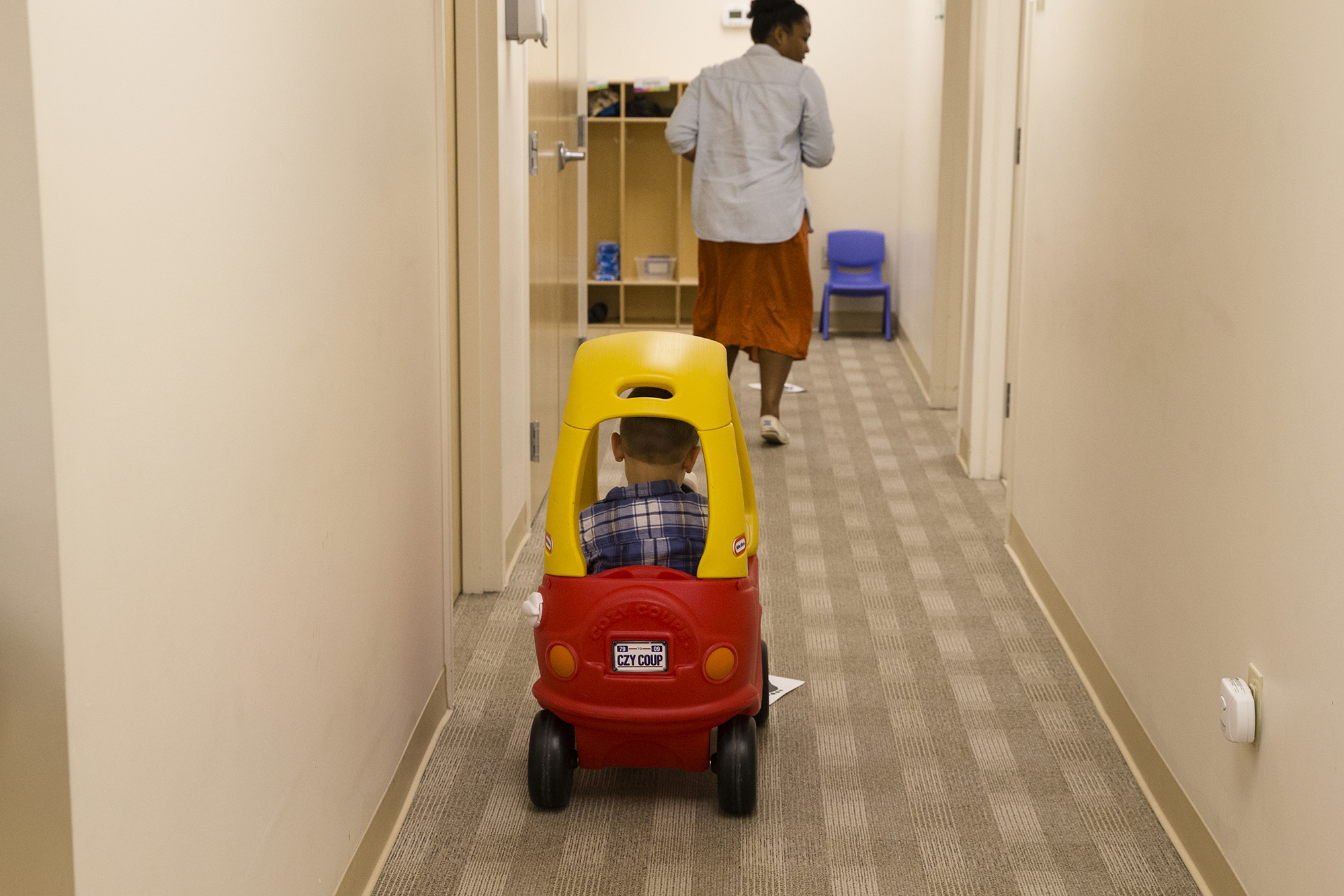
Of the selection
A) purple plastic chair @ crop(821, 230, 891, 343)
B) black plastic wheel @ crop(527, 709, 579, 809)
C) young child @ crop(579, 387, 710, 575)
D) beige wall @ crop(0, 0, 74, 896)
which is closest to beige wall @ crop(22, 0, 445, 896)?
beige wall @ crop(0, 0, 74, 896)

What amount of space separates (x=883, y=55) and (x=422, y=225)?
577 centimetres

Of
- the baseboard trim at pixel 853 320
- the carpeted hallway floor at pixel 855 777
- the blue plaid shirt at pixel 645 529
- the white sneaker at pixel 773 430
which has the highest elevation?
the blue plaid shirt at pixel 645 529

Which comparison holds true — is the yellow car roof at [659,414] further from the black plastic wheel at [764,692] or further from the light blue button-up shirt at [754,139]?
the light blue button-up shirt at [754,139]

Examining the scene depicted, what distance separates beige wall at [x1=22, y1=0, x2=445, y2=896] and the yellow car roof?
280 millimetres

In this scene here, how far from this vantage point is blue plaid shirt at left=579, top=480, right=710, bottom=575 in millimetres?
A: 2082

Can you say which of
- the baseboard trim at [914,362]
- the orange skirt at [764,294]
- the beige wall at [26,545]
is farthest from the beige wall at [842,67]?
the beige wall at [26,545]

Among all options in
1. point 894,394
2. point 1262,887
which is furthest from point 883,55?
point 1262,887

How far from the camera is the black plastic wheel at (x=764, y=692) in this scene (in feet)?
7.85

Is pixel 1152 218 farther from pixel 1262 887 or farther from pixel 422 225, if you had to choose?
pixel 422 225

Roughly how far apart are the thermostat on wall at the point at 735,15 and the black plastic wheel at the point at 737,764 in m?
6.02

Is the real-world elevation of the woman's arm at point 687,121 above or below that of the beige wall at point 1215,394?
above

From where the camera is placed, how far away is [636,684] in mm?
1992

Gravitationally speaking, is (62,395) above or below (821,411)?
above

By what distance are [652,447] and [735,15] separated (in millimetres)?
5854
